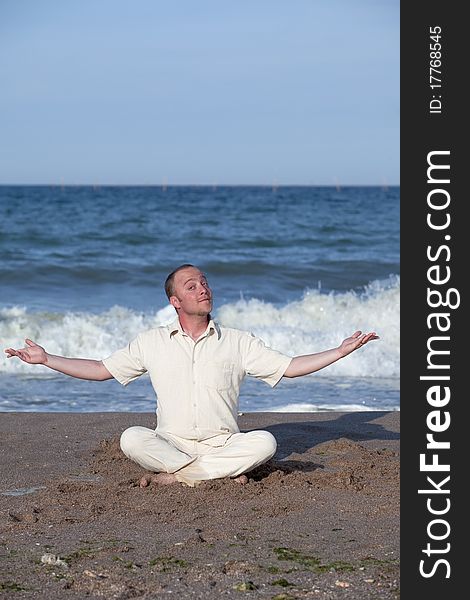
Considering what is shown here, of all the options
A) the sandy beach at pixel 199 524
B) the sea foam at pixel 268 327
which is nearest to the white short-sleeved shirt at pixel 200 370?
the sandy beach at pixel 199 524

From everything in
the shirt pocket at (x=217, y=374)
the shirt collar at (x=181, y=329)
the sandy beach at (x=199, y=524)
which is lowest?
the sandy beach at (x=199, y=524)

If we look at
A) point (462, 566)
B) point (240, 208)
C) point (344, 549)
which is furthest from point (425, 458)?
point (240, 208)

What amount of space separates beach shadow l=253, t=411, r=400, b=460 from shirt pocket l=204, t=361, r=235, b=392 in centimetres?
110

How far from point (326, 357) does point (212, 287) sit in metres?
12.7

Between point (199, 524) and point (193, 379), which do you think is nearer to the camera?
point (199, 524)

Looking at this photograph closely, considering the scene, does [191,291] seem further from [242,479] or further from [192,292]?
[242,479]

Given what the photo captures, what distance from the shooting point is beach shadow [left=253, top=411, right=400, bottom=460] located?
274 inches

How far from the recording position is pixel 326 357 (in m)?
5.45

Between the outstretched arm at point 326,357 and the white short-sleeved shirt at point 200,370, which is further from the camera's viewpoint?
the white short-sleeved shirt at point 200,370

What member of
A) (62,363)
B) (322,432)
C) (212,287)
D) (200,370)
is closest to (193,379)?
(200,370)

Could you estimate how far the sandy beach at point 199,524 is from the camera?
4.05 m

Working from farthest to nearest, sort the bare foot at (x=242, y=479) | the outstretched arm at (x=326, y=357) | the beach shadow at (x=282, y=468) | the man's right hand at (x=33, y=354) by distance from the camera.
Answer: the beach shadow at (x=282, y=468)
the bare foot at (x=242, y=479)
the man's right hand at (x=33, y=354)
the outstretched arm at (x=326, y=357)

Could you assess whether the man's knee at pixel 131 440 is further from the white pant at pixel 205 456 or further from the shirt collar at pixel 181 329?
the shirt collar at pixel 181 329

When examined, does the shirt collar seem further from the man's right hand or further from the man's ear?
the man's right hand
